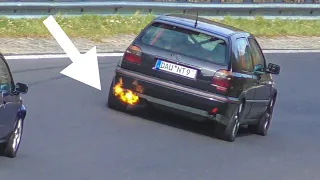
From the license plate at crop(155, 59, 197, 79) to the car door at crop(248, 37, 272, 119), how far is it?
1263 millimetres

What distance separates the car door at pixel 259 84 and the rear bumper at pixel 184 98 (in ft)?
3.50

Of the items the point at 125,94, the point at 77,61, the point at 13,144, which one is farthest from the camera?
the point at 77,61

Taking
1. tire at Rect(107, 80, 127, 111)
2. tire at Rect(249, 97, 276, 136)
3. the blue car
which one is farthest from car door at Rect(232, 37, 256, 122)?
the blue car

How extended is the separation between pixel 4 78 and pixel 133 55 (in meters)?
3.73

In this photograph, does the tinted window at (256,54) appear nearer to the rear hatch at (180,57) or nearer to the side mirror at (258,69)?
the side mirror at (258,69)

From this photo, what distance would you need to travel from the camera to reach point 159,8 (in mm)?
24766

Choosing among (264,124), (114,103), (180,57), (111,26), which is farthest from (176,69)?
(111,26)

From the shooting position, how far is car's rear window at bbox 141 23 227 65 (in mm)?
13609

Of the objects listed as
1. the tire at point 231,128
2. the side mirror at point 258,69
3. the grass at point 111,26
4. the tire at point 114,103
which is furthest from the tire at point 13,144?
the grass at point 111,26

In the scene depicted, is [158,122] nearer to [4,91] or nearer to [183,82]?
[183,82]

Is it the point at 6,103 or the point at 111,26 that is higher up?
the point at 6,103

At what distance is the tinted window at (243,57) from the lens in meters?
13.8

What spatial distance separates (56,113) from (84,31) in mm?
9029

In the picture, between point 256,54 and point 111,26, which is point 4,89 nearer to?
point 256,54
